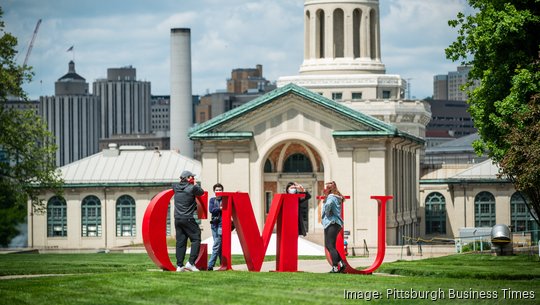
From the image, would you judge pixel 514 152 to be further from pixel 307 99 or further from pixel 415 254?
pixel 307 99

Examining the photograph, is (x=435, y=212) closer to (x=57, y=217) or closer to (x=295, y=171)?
(x=295, y=171)

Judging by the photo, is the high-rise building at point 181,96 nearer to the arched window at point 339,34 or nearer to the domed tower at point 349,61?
the domed tower at point 349,61

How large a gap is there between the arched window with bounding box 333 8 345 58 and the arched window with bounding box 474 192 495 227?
22609 mm

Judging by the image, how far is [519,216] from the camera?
336 feet

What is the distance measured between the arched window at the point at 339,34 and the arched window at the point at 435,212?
16458mm

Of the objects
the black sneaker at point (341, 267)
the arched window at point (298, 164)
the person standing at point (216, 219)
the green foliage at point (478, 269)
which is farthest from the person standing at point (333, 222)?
the arched window at point (298, 164)

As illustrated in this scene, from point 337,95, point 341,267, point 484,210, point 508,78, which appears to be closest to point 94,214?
point 337,95

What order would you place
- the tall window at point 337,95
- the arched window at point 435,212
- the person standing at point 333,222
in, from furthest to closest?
1. the tall window at point 337,95
2. the arched window at point 435,212
3. the person standing at point 333,222

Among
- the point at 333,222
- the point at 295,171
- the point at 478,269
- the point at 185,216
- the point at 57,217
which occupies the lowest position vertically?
the point at 478,269

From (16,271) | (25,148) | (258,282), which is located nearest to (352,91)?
(25,148)

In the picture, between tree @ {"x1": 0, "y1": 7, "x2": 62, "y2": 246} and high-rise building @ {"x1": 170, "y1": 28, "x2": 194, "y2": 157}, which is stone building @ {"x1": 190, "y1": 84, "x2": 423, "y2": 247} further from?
high-rise building @ {"x1": 170, "y1": 28, "x2": 194, "y2": 157}

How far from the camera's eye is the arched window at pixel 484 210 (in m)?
102

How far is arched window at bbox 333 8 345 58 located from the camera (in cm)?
11975

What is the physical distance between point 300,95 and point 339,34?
32.6 m
